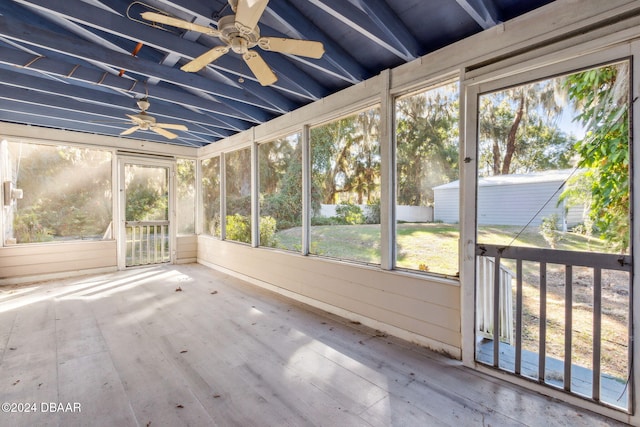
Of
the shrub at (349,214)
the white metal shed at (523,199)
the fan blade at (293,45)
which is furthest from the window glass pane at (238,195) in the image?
the white metal shed at (523,199)

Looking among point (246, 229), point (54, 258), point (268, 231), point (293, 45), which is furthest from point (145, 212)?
point (293, 45)

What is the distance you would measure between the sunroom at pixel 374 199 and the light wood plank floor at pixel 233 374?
2 cm

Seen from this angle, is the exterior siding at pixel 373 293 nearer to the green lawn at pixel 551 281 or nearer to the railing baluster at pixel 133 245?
the green lawn at pixel 551 281

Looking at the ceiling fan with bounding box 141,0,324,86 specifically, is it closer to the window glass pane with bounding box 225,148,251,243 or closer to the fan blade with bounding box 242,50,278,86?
the fan blade with bounding box 242,50,278,86

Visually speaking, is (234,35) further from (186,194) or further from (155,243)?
(155,243)

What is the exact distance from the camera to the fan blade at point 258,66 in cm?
210

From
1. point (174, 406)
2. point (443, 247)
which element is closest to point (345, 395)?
point (174, 406)

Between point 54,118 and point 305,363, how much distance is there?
5.04 m

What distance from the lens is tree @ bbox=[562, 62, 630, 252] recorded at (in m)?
1.77

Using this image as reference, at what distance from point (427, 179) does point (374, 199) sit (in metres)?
0.60

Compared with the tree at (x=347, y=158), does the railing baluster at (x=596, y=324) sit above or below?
below

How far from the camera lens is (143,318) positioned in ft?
11.0

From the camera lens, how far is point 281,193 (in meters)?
4.42

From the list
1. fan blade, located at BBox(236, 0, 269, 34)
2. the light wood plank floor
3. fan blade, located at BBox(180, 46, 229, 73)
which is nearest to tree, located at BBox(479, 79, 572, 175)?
the light wood plank floor
